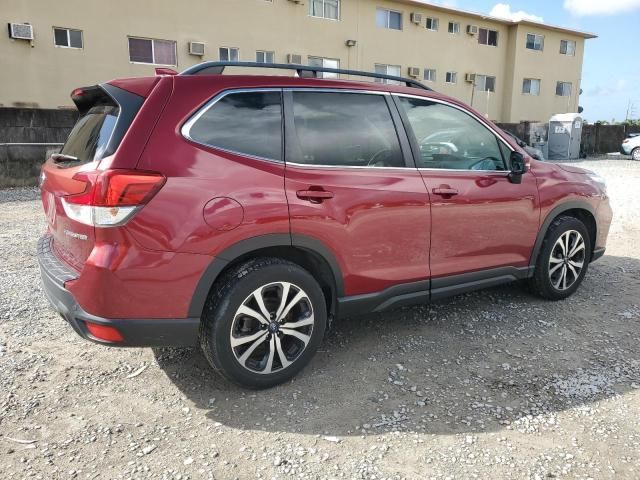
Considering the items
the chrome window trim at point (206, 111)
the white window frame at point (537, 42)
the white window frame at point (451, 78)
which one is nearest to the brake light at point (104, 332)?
the chrome window trim at point (206, 111)

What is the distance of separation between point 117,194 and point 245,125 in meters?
0.82

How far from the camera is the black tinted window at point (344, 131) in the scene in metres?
3.05

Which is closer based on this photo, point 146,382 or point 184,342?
point 184,342

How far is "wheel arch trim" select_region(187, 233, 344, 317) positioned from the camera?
2.68 metres

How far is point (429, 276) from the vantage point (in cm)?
356

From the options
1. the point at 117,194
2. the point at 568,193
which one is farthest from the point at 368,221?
the point at 568,193

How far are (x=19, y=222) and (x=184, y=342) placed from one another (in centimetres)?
620

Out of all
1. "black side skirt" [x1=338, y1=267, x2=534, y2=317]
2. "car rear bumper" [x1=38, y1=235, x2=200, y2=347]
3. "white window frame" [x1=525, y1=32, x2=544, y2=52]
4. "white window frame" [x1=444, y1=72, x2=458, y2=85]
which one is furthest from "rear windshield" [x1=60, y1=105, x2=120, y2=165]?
"white window frame" [x1=525, y1=32, x2=544, y2=52]

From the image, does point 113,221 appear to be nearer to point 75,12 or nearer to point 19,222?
point 19,222

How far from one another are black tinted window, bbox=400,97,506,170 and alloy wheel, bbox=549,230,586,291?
1.02m

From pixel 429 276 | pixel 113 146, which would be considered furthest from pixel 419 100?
pixel 113 146

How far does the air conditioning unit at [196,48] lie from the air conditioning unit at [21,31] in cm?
466

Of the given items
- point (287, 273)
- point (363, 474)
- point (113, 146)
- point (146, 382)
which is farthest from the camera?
point (146, 382)

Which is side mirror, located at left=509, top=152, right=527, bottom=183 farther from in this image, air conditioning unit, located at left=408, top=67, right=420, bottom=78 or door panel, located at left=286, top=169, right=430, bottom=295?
air conditioning unit, located at left=408, top=67, right=420, bottom=78
